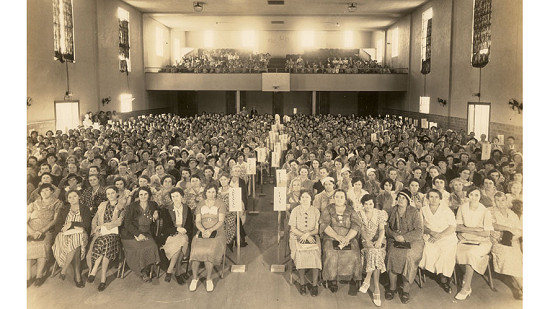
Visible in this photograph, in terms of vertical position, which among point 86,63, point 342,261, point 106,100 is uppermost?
point 86,63

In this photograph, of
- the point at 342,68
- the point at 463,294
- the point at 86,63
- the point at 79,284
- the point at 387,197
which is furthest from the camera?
the point at 342,68

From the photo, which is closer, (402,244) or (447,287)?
(402,244)

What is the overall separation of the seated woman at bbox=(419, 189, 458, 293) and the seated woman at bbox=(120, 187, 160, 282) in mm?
4030

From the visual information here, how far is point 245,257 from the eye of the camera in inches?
330

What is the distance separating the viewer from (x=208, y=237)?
23.7 feet

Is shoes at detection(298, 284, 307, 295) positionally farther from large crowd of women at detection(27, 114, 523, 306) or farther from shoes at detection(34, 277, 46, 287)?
shoes at detection(34, 277, 46, 287)

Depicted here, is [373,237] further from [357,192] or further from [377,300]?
[357,192]

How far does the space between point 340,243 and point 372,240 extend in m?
0.49

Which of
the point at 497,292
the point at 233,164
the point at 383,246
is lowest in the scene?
the point at 497,292

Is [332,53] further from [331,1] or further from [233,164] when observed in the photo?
[233,164]

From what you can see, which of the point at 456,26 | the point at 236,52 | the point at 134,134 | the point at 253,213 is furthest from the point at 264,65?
the point at 253,213

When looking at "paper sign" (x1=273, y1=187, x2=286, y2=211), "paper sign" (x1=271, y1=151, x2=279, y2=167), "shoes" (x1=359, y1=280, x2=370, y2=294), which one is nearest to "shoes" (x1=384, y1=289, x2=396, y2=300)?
"shoes" (x1=359, y1=280, x2=370, y2=294)

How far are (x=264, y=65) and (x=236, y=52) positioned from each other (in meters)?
6.82

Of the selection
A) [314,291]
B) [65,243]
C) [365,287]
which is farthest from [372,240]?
[65,243]
